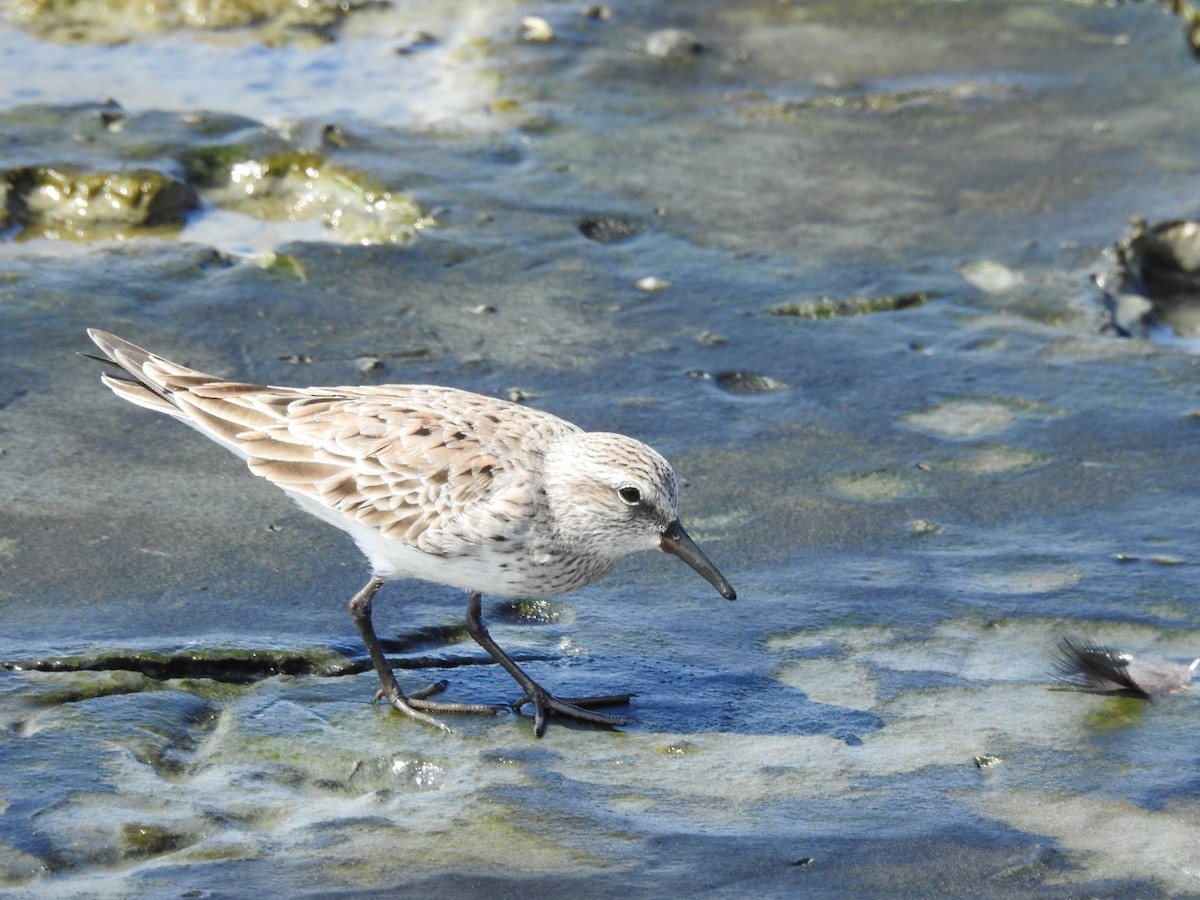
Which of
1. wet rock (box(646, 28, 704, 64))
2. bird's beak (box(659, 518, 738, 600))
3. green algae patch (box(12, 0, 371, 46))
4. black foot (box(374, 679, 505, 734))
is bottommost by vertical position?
black foot (box(374, 679, 505, 734))

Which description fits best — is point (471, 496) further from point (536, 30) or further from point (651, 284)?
point (536, 30)

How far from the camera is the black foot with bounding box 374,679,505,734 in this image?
599 centimetres

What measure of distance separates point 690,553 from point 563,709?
2.63ft

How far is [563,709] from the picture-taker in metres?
6.10

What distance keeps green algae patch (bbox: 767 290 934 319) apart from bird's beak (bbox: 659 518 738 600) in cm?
375

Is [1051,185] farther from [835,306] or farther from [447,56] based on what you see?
[447,56]

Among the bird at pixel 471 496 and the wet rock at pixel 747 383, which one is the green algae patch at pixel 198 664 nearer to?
the bird at pixel 471 496

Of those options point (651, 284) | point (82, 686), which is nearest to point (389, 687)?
point (82, 686)

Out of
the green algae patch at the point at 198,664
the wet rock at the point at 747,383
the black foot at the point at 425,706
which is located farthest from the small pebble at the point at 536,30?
the black foot at the point at 425,706

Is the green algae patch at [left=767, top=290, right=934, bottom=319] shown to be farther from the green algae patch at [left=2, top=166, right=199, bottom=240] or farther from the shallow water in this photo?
the green algae patch at [left=2, top=166, right=199, bottom=240]

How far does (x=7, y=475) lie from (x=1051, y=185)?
25.7ft

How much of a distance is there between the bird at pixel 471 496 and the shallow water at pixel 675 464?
1.25 ft

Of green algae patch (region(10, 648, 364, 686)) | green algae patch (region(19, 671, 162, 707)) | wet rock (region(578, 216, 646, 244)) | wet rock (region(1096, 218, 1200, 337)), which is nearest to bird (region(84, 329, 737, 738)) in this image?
green algae patch (region(10, 648, 364, 686))

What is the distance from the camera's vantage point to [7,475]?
7.38 meters
